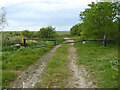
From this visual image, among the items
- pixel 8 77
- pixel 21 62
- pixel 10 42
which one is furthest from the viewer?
pixel 10 42

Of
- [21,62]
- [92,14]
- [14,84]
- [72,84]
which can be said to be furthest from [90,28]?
[14,84]

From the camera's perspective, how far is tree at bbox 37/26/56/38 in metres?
13.6

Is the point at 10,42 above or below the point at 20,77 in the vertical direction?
above

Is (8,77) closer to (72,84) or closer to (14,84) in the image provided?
(14,84)

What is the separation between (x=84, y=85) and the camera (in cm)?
385

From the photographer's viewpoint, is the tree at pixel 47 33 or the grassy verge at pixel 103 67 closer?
the grassy verge at pixel 103 67

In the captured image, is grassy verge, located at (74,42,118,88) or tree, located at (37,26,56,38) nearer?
grassy verge, located at (74,42,118,88)

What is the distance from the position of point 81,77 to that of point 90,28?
30.9 ft

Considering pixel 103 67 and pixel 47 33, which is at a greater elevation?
pixel 47 33

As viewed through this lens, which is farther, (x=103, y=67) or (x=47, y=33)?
(x=47, y=33)

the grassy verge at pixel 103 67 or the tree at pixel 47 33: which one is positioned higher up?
the tree at pixel 47 33

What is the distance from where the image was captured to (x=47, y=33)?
14445 mm

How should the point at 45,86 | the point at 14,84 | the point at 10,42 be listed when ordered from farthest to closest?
the point at 10,42 → the point at 14,84 → the point at 45,86

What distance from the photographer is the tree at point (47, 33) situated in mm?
13553
